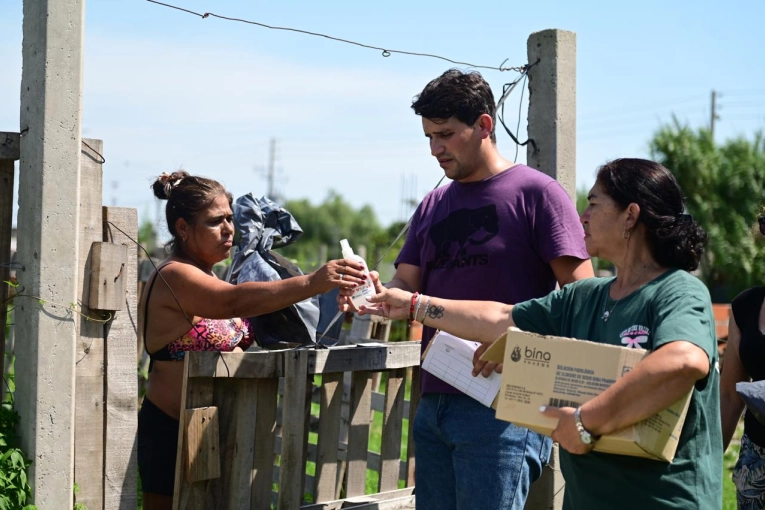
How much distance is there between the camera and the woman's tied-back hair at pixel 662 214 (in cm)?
260

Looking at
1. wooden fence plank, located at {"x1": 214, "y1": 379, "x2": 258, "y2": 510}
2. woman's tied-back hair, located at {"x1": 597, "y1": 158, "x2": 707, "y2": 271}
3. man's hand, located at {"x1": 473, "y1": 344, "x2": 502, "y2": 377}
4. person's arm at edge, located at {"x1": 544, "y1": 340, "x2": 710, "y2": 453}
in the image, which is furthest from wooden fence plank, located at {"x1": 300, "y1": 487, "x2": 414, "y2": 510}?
woman's tied-back hair, located at {"x1": 597, "y1": 158, "x2": 707, "y2": 271}

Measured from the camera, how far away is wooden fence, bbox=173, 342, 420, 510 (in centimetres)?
379

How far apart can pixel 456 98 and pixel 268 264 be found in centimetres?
155

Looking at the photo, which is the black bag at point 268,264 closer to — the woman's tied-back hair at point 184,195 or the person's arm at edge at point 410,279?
the woman's tied-back hair at point 184,195

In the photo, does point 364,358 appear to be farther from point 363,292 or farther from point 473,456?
point 473,456

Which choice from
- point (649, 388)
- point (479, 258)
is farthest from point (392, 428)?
point (649, 388)

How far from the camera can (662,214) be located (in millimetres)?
2621

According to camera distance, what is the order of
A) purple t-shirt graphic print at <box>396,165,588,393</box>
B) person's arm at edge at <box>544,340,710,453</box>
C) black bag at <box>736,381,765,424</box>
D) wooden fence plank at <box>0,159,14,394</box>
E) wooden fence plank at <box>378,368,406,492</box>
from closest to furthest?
person's arm at edge at <box>544,340,710,453</box> → black bag at <box>736,381,765,424</box> → purple t-shirt graphic print at <box>396,165,588,393</box> → wooden fence plank at <box>0,159,14,394</box> → wooden fence plank at <box>378,368,406,492</box>

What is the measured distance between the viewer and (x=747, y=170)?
2536 centimetres

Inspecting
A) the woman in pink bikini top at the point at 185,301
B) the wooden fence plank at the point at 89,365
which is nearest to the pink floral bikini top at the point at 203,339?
the woman in pink bikini top at the point at 185,301

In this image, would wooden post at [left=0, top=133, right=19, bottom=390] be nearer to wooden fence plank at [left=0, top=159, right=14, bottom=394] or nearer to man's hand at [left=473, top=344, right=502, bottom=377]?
wooden fence plank at [left=0, top=159, right=14, bottom=394]

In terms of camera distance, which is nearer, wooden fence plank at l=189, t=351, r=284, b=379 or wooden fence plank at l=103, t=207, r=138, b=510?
wooden fence plank at l=103, t=207, r=138, b=510

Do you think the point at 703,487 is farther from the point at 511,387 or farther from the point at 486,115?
the point at 486,115

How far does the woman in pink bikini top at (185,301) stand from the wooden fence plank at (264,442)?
25cm
